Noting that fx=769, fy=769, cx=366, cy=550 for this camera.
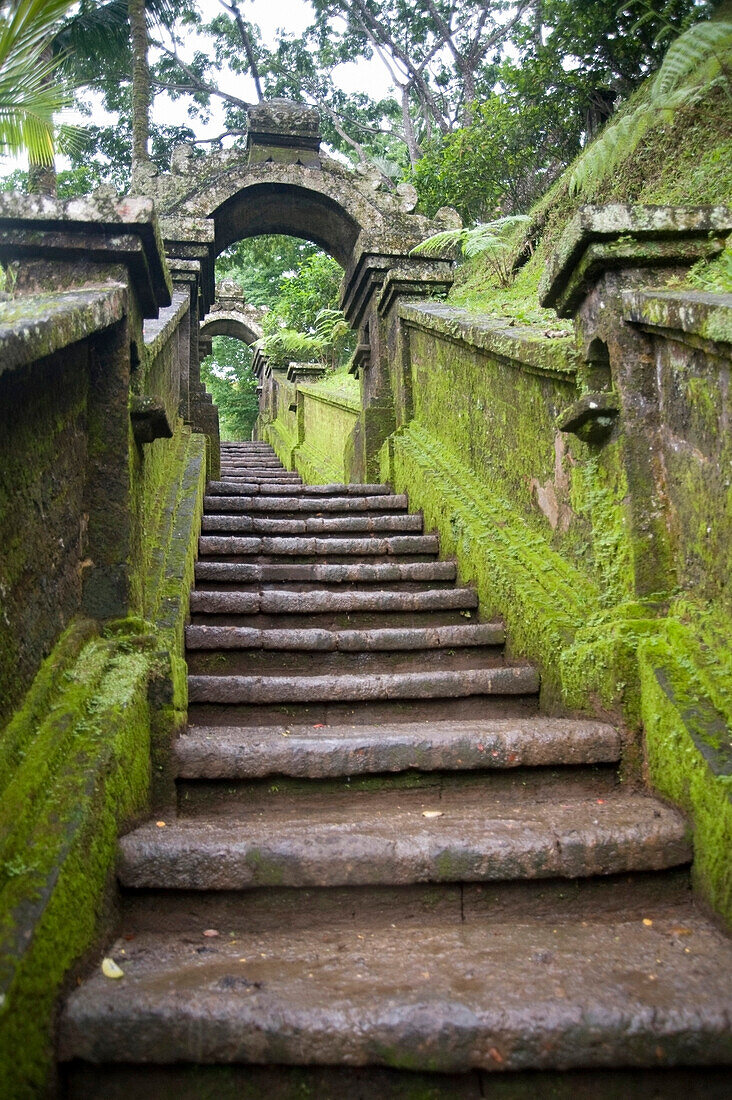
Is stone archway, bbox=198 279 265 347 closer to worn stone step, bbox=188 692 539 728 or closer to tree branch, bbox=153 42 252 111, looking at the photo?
tree branch, bbox=153 42 252 111

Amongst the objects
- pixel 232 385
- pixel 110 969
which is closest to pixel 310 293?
pixel 232 385

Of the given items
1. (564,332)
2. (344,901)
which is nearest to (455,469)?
(564,332)

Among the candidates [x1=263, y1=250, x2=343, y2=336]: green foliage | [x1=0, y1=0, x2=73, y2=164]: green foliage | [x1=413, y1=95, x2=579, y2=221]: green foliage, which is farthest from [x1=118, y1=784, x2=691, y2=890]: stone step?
[x1=263, y1=250, x2=343, y2=336]: green foliage

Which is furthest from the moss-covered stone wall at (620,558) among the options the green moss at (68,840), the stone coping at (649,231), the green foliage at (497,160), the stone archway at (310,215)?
the green foliage at (497,160)

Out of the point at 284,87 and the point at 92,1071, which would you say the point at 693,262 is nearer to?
the point at 92,1071

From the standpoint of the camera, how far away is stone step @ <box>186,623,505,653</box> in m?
3.76

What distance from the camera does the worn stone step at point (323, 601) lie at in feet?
13.4

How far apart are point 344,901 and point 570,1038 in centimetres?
74

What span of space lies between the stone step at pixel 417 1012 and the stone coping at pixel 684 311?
1.72 m

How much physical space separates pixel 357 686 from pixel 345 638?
50 cm

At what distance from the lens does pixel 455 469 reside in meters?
5.04

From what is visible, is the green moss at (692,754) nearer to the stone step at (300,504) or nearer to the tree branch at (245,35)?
the stone step at (300,504)

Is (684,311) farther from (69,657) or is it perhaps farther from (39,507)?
(69,657)

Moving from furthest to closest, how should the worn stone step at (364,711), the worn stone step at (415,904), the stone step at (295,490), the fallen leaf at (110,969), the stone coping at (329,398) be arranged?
the stone coping at (329,398)
the stone step at (295,490)
the worn stone step at (364,711)
the worn stone step at (415,904)
the fallen leaf at (110,969)
